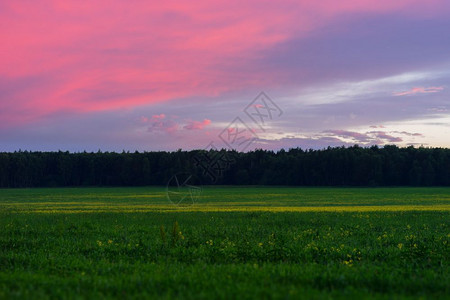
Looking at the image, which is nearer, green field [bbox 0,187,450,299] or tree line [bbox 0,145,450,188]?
green field [bbox 0,187,450,299]

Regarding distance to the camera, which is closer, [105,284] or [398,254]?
[105,284]

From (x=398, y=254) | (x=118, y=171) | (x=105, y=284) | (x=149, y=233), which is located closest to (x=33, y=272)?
(x=105, y=284)

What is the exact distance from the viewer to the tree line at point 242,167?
142250 millimetres

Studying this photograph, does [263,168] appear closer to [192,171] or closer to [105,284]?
[192,171]

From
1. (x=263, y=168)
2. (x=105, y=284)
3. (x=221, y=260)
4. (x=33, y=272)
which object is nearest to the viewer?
(x=105, y=284)

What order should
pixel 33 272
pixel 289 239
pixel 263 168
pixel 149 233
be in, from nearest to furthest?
1. pixel 33 272
2. pixel 289 239
3. pixel 149 233
4. pixel 263 168

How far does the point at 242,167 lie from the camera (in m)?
162

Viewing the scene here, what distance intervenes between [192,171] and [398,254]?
14284cm

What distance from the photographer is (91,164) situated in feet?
547

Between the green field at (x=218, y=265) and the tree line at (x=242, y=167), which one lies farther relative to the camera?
the tree line at (x=242, y=167)

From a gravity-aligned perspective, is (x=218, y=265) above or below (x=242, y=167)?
below

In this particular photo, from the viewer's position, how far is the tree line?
467 ft

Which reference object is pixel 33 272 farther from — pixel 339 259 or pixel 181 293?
pixel 339 259

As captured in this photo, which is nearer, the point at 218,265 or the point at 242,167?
the point at 218,265
